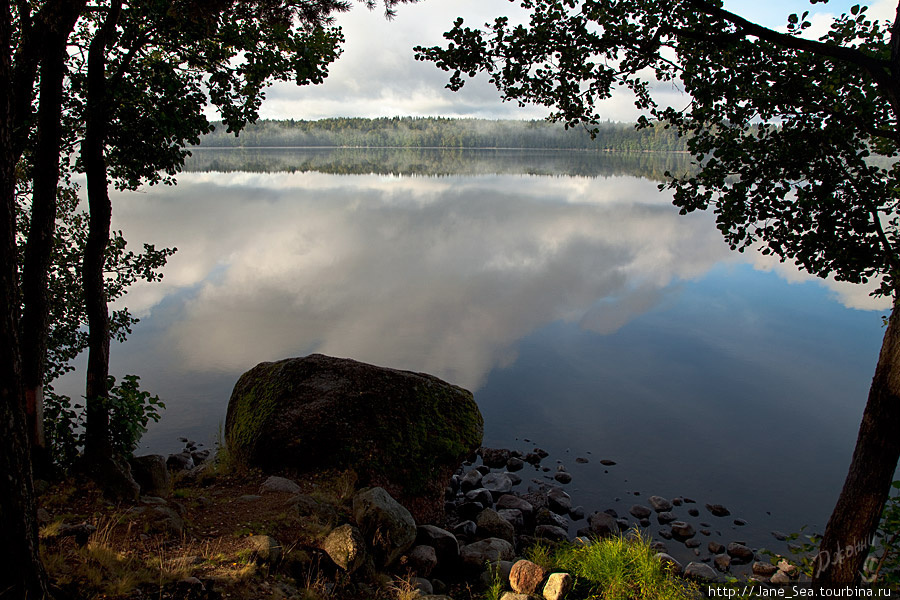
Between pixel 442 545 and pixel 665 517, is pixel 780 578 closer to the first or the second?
pixel 665 517

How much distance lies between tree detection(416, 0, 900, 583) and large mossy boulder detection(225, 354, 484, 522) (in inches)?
251

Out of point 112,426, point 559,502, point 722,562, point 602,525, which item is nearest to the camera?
point 112,426

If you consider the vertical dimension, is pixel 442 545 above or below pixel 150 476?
below

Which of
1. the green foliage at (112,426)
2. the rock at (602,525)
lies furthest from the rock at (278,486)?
the rock at (602,525)

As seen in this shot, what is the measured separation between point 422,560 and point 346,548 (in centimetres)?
164

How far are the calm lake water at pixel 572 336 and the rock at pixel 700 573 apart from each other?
1710mm

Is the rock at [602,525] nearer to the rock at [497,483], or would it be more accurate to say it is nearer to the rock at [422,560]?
the rock at [497,483]

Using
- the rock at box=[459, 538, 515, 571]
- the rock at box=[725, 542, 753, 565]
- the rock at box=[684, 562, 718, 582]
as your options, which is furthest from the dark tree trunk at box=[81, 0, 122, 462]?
the rock at box=[725, 542, 753, 565]

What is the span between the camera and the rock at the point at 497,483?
43.7 feet

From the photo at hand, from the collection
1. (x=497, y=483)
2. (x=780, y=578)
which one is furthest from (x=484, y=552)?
(x=780, y=578)

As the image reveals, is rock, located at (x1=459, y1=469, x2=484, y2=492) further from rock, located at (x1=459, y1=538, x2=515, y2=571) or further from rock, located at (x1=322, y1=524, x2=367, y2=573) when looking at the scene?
rock, located at (x1=322, y1=524, x2=367, y2=573)

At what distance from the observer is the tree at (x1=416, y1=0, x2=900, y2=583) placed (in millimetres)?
6758

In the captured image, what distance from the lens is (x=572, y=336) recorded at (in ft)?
83.0

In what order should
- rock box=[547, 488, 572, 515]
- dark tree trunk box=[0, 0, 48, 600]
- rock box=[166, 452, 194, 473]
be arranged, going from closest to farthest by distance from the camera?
dark tree trunk box=[0, 0, 48, 600] < rock box=[547, 488, 572, 515] < rock box=[166, 452, 194, 473]
